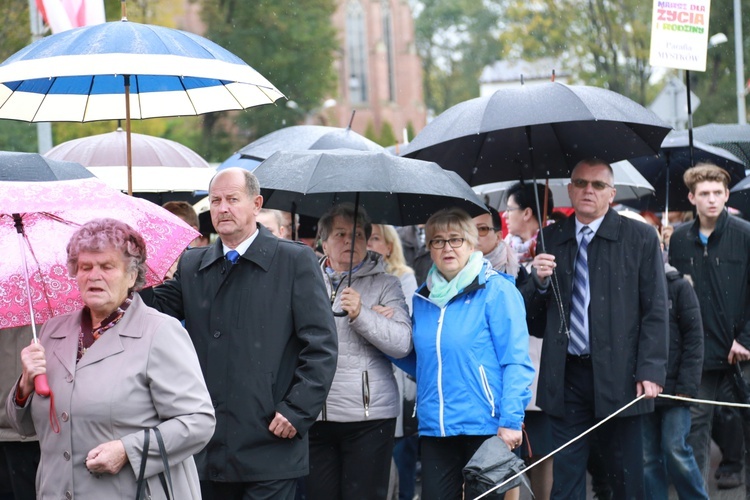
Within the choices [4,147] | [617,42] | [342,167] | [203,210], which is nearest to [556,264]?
[342,167]

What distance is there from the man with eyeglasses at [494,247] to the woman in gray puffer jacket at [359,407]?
1.39 meters

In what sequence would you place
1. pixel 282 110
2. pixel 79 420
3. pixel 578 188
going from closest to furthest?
pixel 79 420, pixel 578 188, pixel 282 110

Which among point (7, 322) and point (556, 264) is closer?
point (7, 322)

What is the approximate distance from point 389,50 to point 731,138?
201ft

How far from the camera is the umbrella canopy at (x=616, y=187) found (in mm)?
9023

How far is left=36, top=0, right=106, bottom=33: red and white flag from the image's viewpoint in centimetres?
995

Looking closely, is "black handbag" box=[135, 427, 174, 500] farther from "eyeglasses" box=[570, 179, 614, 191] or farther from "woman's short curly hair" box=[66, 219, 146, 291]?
"eyeglasses" box=[570, 179, 614, 191]

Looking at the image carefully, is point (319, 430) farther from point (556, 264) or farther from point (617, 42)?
point (617, 42)

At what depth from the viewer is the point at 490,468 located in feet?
18.7

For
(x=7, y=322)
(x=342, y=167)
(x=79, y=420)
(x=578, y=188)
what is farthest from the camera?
(x=578, y=188)

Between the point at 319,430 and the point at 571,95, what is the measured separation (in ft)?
7.92

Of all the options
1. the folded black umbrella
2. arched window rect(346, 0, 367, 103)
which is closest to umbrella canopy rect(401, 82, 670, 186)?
the folded black umbrella

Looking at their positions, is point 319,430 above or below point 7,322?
below

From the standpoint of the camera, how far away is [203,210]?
29.2ft
